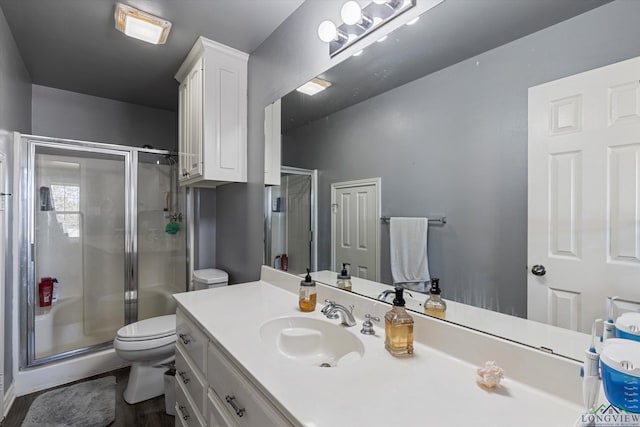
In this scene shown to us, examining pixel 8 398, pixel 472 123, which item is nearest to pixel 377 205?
pixel 472 123

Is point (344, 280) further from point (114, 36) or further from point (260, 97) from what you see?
point (114, 36)

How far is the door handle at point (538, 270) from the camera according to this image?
0.80m

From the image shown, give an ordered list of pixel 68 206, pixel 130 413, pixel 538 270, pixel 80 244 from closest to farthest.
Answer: pixel 538 270 → pixel 130 413 → pixel 68 206 → pixel 80 244

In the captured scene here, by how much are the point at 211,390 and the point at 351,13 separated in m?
1.57

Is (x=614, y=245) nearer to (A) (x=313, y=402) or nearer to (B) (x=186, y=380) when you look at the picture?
(A) (x=313, y=402)

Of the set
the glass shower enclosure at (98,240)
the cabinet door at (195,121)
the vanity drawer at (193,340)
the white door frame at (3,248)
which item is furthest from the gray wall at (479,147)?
the glass shower enclosure at (98,240)

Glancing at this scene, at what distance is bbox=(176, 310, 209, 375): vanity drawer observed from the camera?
1.12m

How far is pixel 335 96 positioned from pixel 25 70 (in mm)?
2554

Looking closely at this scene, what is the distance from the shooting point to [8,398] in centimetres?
188

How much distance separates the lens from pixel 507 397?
68 cm

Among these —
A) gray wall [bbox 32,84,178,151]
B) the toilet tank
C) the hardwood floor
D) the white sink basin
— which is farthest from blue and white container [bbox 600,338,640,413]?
gray wall [bbox 32,84,178,151]

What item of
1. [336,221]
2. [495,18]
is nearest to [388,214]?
[336,221]

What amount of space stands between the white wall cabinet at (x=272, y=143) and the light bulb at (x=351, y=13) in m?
0.64

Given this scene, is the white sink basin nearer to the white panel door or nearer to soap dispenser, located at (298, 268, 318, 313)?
soap dispenser, located at (298, 268, 318, 313)
